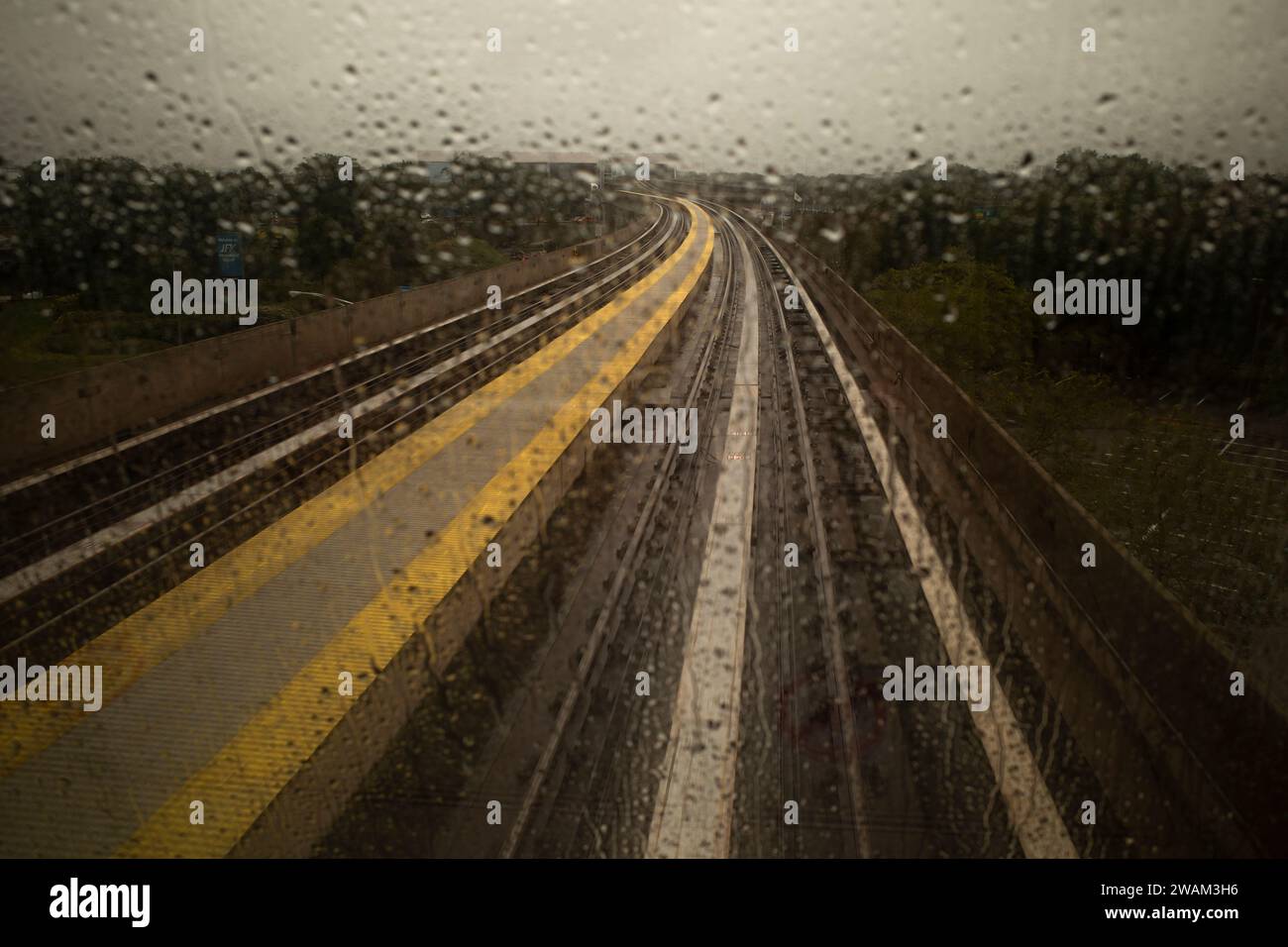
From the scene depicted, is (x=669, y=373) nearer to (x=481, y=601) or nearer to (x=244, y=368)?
(x=244, y=368)

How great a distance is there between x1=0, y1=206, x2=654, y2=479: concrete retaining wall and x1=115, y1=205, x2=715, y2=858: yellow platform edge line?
4.49m

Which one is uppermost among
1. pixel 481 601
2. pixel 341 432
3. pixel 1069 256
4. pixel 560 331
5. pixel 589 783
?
pixel 1069 256

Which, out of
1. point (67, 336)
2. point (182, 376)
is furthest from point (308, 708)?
point (67, 336)

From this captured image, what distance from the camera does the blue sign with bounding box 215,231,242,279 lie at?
345 inches

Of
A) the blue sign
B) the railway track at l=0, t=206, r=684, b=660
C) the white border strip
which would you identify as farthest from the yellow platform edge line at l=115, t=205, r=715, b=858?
the blue sign

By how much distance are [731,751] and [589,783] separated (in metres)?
0.57

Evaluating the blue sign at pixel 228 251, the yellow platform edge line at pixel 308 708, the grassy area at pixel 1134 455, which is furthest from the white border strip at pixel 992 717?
the blue sign at pixel 228 251

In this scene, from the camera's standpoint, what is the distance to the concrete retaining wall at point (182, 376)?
7.52 meters

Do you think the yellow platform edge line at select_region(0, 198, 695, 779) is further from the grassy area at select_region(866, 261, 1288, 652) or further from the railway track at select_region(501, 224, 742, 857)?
the grassy area at select_region(866, 261, 1288, 652)

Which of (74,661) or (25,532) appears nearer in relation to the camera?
(74,661)

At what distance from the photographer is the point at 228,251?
884 centimetres

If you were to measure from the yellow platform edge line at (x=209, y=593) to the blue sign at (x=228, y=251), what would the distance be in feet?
9.15
